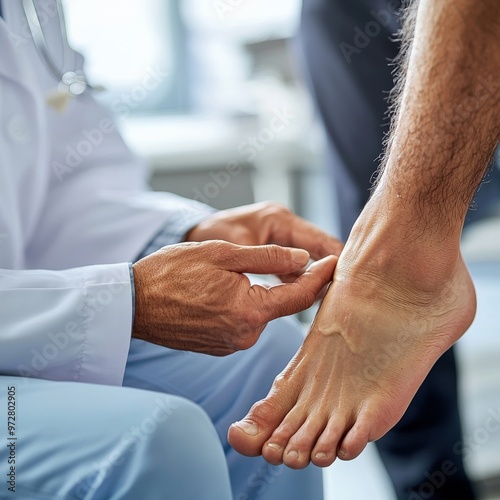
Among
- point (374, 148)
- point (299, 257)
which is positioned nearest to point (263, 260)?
point (299, 257)

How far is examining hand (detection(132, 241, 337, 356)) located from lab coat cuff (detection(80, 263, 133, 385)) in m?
0.02

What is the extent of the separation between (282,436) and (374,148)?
0.75 meters

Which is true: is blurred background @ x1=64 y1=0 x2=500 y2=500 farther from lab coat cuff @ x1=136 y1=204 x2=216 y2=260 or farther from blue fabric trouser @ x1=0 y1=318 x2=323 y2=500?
blue fabric trouser @ x1=0 y1=318 x2=323 y2=500

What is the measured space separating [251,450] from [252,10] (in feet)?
6.98

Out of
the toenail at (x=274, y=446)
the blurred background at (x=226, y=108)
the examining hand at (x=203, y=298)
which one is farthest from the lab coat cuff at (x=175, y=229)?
the blurred background at (x=226, y=108)

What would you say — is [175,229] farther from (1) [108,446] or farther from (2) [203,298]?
(1) [108,446]

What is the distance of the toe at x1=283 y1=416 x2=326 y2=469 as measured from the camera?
790 mm

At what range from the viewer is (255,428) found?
0.81m

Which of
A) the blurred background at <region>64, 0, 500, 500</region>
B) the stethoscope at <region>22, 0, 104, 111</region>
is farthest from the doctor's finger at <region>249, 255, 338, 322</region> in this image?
the blurred background at <region>64, 0, 500, 500</region>

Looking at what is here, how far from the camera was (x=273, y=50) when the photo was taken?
2432 millimetres

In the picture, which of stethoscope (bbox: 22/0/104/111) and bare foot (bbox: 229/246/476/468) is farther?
stethoscope (bbox: 22/0/104/111)

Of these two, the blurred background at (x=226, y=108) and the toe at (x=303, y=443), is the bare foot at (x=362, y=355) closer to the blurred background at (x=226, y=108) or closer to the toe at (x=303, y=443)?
the toe at (x=303, y=443)

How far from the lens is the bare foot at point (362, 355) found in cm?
84

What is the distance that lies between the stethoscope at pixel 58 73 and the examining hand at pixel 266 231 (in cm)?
24
